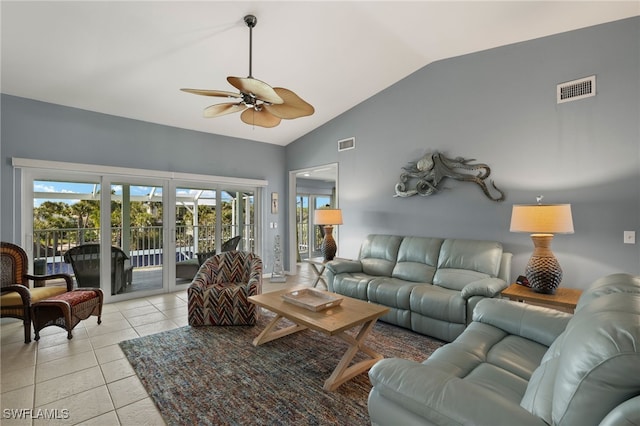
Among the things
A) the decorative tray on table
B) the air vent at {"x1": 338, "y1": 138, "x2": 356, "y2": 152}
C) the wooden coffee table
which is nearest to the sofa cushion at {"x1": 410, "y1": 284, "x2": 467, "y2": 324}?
the wooden coffee table

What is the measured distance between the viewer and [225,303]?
3375mm

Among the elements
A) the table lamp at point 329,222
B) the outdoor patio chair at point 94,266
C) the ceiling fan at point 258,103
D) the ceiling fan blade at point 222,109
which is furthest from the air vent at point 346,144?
the outdoor patio chair at point 94,266

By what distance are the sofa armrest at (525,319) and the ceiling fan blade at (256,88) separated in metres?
2.28

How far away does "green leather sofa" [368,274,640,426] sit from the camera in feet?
2.74

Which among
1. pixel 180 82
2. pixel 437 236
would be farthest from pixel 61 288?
pixel 437 236

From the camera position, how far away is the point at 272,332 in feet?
10.3

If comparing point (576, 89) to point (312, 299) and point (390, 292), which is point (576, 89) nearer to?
point (390, 292)

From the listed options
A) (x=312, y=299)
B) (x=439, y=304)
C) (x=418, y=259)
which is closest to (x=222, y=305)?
(x=312, y=299)

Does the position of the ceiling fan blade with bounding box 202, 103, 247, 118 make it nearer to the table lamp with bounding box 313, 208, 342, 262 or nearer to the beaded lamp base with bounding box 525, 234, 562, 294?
the table lamp with bounding box 313, 208, 342, 262

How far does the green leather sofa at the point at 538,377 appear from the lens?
2.74ft

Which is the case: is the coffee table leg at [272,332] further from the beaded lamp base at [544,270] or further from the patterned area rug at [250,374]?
the beaded lamp base at [544,270]

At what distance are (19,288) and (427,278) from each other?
436 centimetres

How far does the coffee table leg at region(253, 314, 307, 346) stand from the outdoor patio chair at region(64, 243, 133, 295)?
2.81 metres

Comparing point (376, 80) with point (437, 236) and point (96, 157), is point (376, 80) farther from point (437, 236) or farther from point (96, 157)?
point (96, 157)
